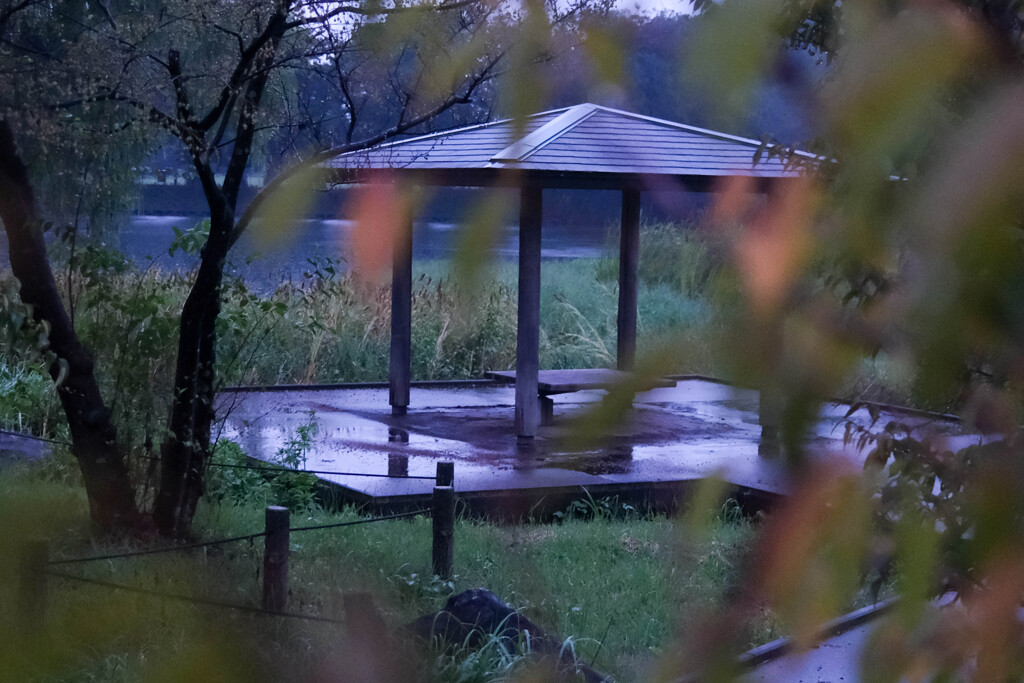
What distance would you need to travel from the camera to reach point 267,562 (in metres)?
4.45

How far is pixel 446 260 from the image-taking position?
2.26 ft

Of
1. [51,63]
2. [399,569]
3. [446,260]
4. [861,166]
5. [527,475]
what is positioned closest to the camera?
[861,166]

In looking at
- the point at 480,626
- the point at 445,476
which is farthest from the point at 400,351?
the point at 480,626

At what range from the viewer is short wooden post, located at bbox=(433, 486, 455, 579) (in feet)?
17.0

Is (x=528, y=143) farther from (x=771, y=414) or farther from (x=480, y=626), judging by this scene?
(x=480, y=626)

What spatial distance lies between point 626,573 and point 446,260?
4.97 meters

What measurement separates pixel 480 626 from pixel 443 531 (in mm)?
965

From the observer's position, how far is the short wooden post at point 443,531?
519cm

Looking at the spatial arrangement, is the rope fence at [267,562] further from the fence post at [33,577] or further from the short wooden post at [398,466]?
the short wooden post at [398,466]

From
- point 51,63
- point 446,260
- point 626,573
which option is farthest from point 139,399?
point 446,260

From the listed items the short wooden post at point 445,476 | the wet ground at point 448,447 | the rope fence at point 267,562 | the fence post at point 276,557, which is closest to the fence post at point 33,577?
the rope fence at point 267,562

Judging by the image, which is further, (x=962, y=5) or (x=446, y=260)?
(x=446, y=260)

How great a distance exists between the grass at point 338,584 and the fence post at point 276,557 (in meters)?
0.15

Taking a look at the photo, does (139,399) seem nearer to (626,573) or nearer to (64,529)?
(64,529)
